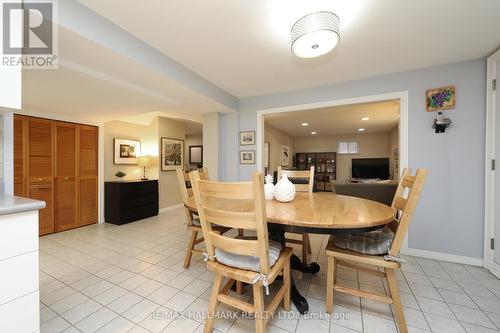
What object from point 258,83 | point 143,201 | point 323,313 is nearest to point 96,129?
point 143,201

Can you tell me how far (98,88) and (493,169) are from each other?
4.38 metres

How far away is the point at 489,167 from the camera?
83.8 inches

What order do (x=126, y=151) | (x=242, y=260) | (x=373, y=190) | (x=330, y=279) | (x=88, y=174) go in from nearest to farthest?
(x=242, y=260) < (x=330, y=279) < (x=373, y=190) < (x=88, y=174) < (x=126, y=151)

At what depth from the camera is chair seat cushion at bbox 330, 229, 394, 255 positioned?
53.2 inches

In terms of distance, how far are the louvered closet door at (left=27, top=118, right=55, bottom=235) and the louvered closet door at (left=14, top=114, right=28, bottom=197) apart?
0.19 ft

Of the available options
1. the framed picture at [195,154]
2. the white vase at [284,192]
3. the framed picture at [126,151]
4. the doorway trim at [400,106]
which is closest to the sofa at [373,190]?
the doorway trim at [400,106]

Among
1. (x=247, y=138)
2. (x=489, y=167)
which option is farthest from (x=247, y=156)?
(x=489, y=167)

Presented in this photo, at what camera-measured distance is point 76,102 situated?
2779 mm

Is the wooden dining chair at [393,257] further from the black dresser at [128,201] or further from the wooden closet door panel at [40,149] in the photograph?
the wooden closet door panel at [40,149]

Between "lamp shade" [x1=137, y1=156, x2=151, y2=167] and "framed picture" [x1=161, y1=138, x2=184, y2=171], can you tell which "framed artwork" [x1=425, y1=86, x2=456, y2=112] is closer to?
"framed picture" [x1=161, y1=138, x2=184, y2=171]

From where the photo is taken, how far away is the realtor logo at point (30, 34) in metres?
1.08

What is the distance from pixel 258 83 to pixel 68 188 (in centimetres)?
364

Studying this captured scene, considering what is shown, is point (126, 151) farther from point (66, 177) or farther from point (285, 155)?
point (285, 155)

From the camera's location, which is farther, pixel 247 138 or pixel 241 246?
pixel 247 138
